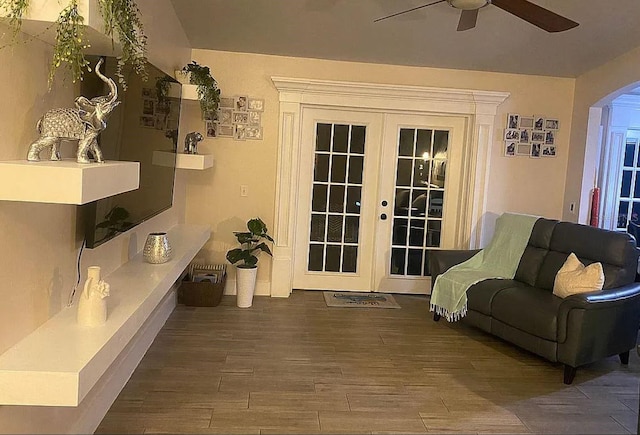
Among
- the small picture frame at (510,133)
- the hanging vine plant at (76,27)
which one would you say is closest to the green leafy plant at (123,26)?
the hanging vine plant at (76,27)

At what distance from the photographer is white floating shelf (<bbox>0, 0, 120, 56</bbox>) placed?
1726 millimetres

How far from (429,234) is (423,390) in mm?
2508

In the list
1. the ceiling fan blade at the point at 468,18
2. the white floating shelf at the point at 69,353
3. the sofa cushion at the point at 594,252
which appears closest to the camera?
the white floating shelf at the point at 69,353

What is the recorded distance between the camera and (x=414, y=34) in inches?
184

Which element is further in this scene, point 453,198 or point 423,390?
point 453,198

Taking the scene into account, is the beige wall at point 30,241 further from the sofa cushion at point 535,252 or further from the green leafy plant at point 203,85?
the sofa cushion at point 535,252

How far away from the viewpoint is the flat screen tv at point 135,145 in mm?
2508

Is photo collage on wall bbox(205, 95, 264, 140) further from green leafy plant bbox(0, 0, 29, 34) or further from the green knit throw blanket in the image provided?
green leafy plant bbox(0, 0, 29, 34)

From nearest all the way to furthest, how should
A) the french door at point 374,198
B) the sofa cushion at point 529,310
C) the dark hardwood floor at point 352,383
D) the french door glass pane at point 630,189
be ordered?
the dark hardwood floor at point 352,383, the sofa cushion at point 529,310, the french door at point 374,198, the french door glass pane at point 630,189

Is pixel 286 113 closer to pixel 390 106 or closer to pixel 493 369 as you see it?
pixel 390 106

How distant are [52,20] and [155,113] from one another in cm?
157

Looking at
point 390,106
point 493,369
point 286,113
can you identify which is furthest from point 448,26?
point 493,369

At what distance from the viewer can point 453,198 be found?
5629mm

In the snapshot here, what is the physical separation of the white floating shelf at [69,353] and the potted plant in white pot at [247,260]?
2.05 metres
